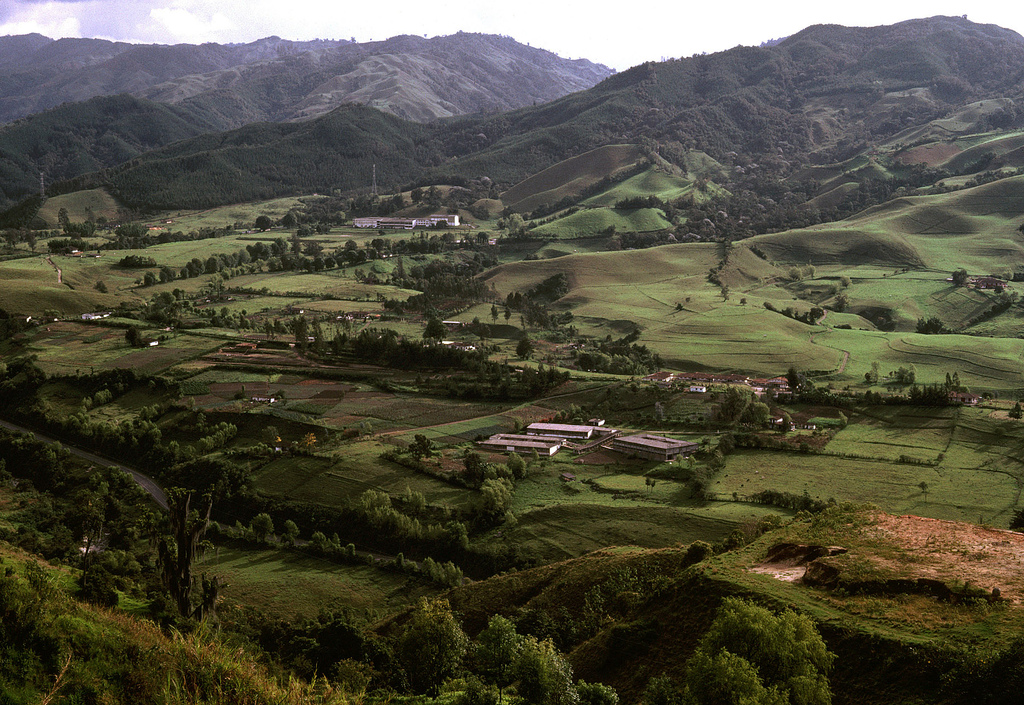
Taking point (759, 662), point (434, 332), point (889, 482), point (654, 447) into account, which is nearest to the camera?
point (759, 662)

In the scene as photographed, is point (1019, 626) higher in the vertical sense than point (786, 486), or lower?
higher

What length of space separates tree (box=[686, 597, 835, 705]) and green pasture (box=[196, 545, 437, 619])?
24.9 m

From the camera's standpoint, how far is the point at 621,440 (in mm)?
67312

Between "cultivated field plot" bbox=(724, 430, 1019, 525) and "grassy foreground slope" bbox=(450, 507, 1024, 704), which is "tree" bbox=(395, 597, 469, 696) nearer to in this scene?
"grassy foreground slope" bbox=(450, 507, 1024, 704)

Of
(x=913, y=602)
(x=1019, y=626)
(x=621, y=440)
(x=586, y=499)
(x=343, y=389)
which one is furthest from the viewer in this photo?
(x=343, y=389)

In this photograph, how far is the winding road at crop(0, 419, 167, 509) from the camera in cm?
6481

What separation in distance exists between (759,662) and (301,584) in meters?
32.6

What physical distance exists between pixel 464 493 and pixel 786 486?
2190 centimetres

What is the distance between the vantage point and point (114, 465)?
69.5 m

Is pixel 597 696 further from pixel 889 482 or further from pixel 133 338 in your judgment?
pixel 133 338

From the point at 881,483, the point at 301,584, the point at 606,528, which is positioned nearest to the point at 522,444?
the point at 606,528

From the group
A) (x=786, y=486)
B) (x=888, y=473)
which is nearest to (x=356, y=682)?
(x=786, y=486)

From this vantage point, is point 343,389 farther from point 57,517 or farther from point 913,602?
point 913,602

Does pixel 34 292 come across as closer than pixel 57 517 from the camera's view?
No
